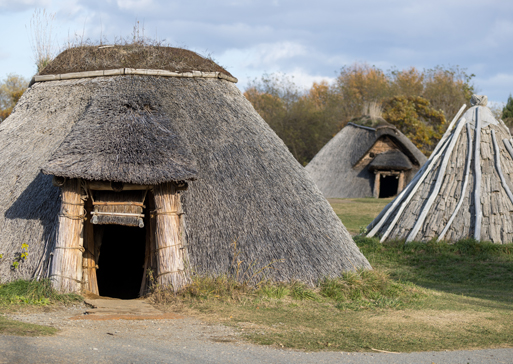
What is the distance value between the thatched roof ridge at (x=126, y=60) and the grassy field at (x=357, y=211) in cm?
811

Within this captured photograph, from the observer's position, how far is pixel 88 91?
898cm

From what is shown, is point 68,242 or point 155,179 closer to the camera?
point 155,179

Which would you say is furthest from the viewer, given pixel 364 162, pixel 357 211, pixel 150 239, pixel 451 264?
pixel 364 162

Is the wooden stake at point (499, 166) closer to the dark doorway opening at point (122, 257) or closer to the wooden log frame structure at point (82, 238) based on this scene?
the dark doorway opening at point (122, 257)

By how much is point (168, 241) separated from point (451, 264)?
22.0 ft

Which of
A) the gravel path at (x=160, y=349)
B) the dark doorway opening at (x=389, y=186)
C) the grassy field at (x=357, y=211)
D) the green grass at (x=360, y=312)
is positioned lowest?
the gravel path at (x=160, y=349)

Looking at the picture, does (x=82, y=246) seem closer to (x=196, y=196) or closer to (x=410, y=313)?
(x=196, y=196)

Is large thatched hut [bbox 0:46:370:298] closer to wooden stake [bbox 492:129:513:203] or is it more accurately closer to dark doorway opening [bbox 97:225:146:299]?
dark doorway opening [bbox 97:225:146:299]

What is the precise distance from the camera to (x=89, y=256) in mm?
7961

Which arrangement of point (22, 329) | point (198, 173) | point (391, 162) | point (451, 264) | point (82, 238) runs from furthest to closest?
point (391, 162) < point (451, 264) < point (198, 173) < point (82, 238) < point (22, 329)

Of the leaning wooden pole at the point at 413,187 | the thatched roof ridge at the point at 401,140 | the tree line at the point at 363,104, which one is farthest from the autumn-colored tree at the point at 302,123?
the leaning wooden pole at the point at 413,187

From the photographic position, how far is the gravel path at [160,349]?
480 cm

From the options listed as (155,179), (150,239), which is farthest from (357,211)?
(155,179)

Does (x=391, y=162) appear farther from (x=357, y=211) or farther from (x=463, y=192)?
(x=463, y=192)
